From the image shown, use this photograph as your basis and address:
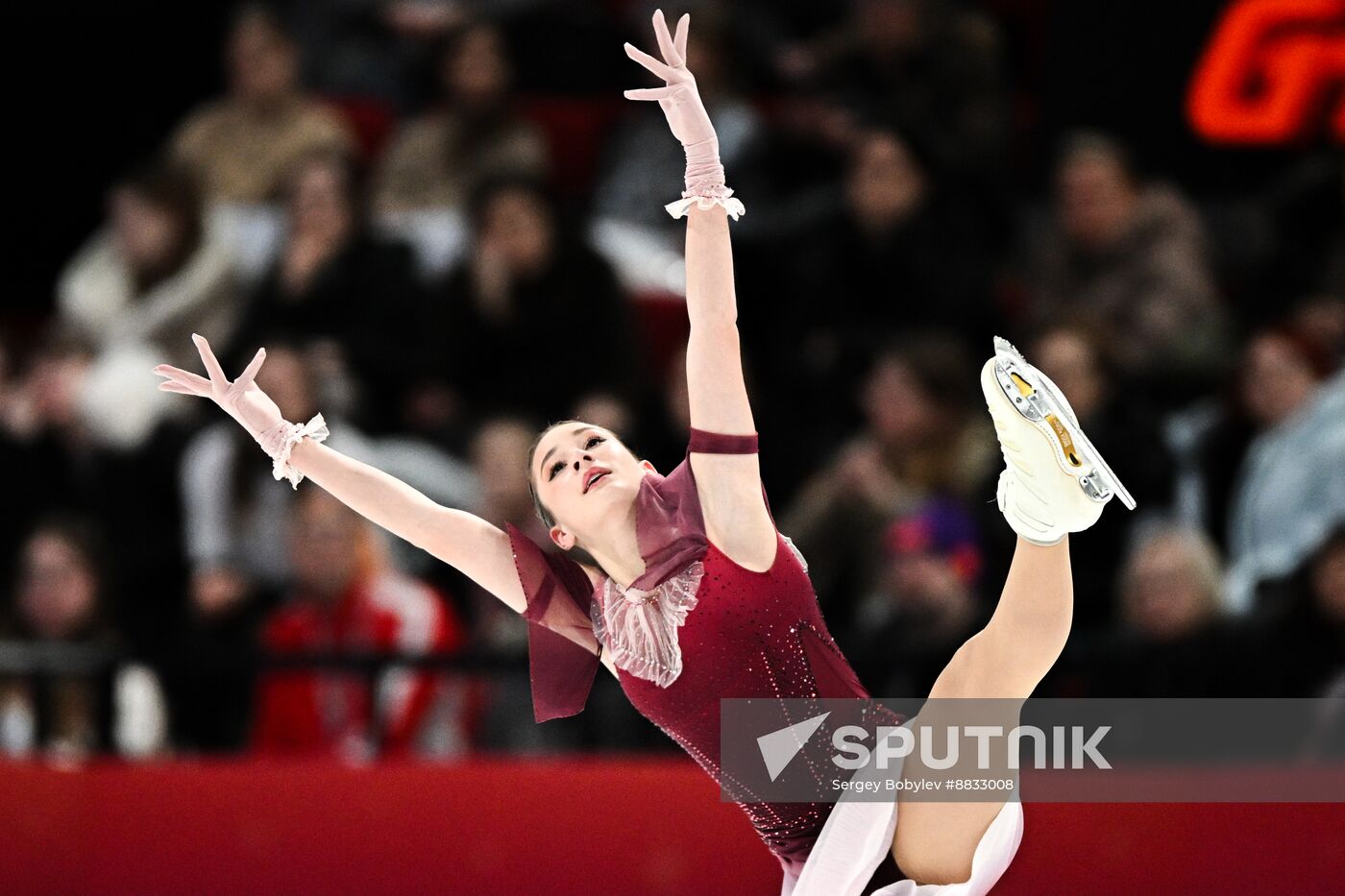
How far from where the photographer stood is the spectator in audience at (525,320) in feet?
19.6

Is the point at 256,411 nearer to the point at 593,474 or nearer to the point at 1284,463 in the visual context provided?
the point at 593,474

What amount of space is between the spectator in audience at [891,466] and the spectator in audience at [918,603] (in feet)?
0.31

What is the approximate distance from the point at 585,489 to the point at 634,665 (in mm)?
327

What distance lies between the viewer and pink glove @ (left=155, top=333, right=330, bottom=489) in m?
3.64

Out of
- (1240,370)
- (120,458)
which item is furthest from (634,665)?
(120,458)

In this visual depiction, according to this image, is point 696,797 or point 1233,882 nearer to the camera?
point 1233,882

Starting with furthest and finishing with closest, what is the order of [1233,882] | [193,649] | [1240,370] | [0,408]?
1. [0,408]
2. [1240,370]
3. [193,649]
4. [1233,882]

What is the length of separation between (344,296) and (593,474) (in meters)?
2.94

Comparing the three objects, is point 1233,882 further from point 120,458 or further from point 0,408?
point 0,408

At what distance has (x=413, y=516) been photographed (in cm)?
361

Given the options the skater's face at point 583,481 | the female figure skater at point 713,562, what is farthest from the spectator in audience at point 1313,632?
the skater's face at point 583,481

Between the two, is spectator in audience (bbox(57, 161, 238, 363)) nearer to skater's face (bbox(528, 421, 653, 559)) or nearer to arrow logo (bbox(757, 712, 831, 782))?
skater's face (bbox(528, 421, 653, 559))

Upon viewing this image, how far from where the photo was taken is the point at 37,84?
794 cm

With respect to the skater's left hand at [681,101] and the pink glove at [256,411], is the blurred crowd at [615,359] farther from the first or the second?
the skater's left hand at [681,101]
